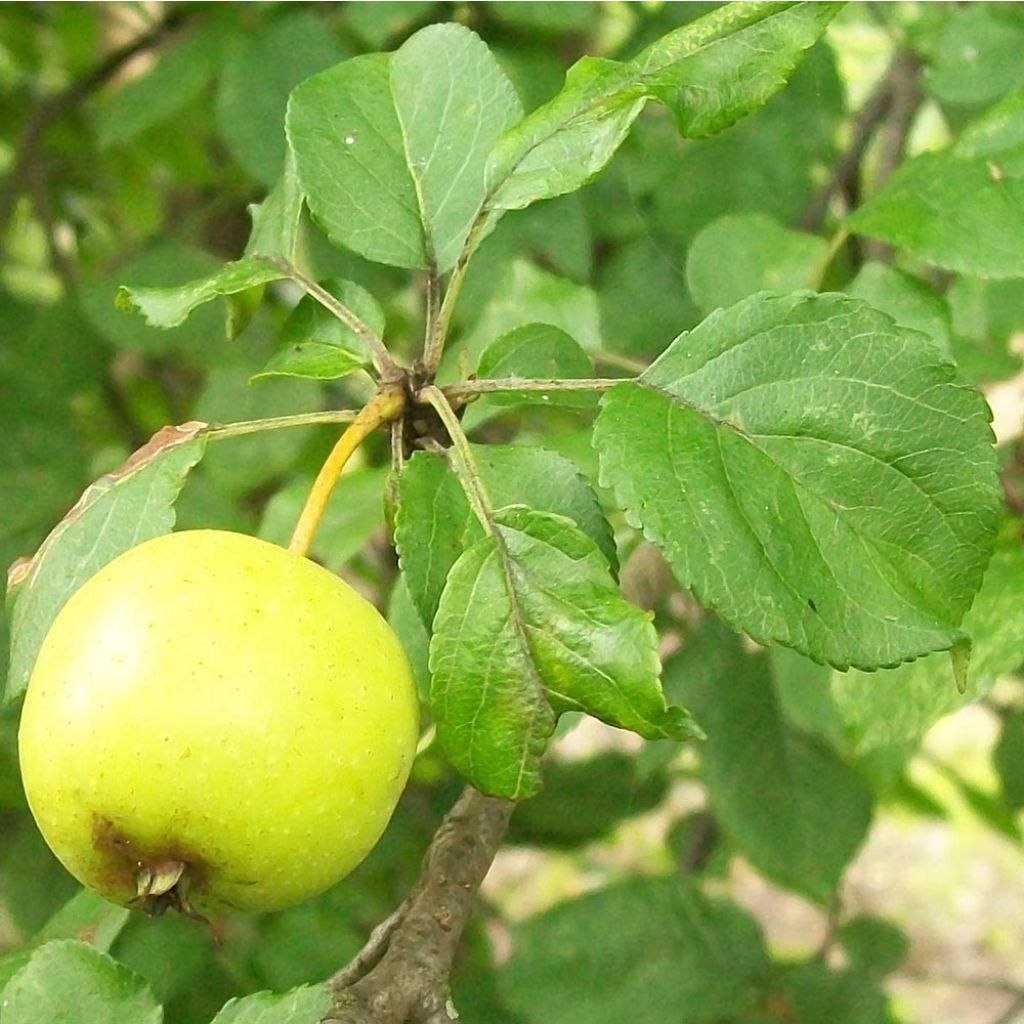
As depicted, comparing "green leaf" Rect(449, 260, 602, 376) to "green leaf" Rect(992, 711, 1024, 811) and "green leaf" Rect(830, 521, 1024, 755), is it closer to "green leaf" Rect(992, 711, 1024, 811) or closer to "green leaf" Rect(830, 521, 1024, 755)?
"green leaf" Rect(830, 521, 1024, 755)

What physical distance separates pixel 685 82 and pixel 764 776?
0.91 m

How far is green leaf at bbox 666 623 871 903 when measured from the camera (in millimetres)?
1351

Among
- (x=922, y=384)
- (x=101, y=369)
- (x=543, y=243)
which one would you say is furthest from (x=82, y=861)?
(x=101, y=369)

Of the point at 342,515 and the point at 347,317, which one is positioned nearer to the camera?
the point at 347,317

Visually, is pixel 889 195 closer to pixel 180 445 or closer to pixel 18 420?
pixel 180 445

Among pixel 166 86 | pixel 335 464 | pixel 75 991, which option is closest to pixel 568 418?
pixel 166 86

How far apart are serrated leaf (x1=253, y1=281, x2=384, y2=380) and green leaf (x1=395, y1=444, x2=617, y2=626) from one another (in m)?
0.08

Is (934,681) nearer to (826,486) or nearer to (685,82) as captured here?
(826,486)

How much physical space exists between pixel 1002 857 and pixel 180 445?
3.15 m

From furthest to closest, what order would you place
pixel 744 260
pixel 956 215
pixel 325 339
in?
1. pixel 744 260
2. pixel 956 215
3. pixel 325 339

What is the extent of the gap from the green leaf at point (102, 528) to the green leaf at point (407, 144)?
157 millimetres

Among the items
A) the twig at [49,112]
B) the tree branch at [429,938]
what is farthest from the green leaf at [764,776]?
the twig at [49,112]

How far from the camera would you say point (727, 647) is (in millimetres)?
1408

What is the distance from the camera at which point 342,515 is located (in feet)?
3.49
